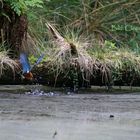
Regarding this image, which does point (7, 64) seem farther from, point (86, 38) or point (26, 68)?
point (86, 38)

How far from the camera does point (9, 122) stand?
3648 millimetres

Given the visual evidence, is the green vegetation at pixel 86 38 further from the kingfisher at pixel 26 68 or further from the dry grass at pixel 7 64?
the dry grass at pixel 7 64

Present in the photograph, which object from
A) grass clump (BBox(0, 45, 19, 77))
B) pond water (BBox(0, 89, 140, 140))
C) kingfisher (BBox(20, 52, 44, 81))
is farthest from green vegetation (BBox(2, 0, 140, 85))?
pond water (BBox(0, 89, 140, 140))

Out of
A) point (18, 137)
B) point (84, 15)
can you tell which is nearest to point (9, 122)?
point (18, 137)

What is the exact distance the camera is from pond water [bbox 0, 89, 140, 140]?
3246 millimetres

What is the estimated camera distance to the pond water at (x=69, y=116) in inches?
128

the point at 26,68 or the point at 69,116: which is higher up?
the point at 26,68

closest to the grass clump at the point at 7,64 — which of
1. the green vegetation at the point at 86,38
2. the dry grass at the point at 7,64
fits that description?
the dry grass at the point at 7,64

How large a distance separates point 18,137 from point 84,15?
20.6 feet

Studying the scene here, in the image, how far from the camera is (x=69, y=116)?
406cm

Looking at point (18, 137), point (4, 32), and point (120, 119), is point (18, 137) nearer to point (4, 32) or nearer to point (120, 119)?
point (120, 119)

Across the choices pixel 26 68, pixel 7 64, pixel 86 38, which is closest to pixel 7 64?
pixel 7 64

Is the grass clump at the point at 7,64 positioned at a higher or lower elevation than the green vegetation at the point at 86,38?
lower

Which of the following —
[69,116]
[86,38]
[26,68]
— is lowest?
[69,116]
